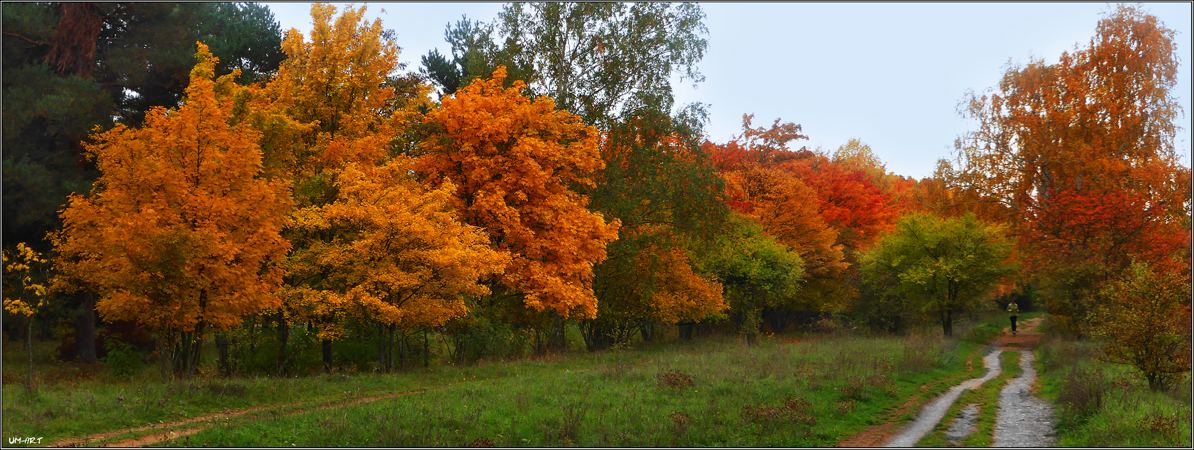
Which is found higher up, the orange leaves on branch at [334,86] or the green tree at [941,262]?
the orange leaves on branch at [334,86]

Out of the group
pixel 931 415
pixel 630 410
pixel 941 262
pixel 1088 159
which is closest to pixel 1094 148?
pixel 1088 159

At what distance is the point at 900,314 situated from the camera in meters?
38.5

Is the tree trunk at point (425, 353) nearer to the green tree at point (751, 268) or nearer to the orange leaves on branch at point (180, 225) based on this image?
the orange leaves on branch at point (180, 225)

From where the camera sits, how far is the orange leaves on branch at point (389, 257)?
702 inches

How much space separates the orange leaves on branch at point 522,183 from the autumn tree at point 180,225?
22.5ft

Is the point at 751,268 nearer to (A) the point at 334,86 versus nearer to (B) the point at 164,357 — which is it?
(A) the point at 334,86

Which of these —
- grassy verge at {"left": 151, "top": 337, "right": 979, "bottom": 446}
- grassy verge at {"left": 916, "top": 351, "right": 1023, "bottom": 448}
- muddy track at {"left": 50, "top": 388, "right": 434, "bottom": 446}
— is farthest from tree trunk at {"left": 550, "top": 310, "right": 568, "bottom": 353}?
grassy verge at {"left": 916, "top": 351, "right": 1023, "bottom": 448}

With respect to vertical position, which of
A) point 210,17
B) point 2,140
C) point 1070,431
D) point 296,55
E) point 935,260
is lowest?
point 1070,431

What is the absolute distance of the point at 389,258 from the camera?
1817 centimetres

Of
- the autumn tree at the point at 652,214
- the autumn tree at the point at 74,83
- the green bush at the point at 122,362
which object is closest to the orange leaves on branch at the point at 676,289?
the autumn tree at the point at 652,214

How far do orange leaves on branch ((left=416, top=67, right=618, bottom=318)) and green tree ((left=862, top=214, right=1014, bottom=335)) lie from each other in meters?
19.6

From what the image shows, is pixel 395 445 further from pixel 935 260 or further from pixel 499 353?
pixel 935 260

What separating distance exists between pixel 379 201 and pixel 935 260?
29.1 meters

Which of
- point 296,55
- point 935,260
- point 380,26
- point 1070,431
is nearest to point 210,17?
point 296,55
